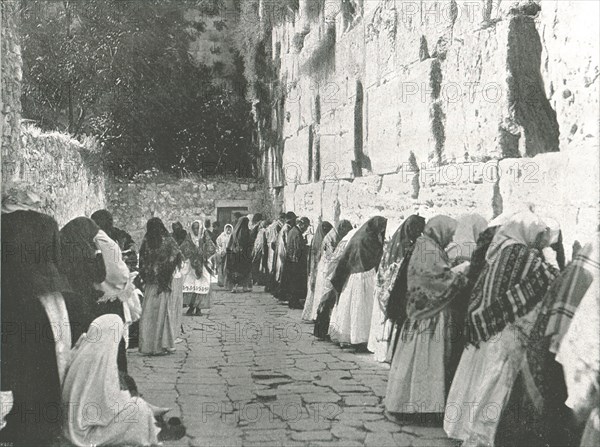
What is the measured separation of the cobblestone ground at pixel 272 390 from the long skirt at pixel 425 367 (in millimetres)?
144

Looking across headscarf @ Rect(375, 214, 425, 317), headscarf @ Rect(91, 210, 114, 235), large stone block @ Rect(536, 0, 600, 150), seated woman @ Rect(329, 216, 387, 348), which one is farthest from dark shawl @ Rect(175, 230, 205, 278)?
large stone block @ Rect(536, 0, 600, 150)

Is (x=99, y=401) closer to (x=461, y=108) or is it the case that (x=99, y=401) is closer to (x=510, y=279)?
(x=510, y=279)

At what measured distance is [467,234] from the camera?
531 cm

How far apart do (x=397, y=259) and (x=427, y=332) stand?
102 centimetres

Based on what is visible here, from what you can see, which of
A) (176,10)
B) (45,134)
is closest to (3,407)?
(45,134)

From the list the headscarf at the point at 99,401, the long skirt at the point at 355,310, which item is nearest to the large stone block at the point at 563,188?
the long skirt at the point at 355,310

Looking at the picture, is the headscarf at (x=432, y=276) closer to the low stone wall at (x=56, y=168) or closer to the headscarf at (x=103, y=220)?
the headscarf at (x=103, y=220)

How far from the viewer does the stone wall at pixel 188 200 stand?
15.1m

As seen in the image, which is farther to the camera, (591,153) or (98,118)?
(98,118)

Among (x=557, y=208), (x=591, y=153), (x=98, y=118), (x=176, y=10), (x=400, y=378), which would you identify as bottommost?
(x=400, y=378)

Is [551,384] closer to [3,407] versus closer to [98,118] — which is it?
[3,407]

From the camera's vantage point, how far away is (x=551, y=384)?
3.77m

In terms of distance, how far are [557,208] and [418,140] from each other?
2.73 metres

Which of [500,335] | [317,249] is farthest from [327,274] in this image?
[500,335]
